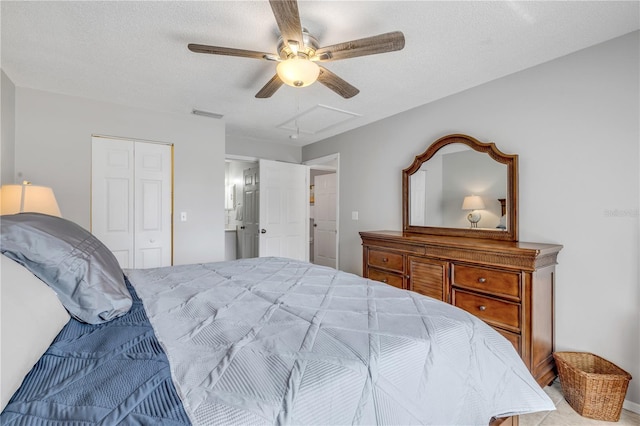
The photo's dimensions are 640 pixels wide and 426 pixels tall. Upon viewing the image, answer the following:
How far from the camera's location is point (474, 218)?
2.66 m

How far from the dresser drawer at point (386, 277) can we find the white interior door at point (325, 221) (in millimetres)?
2344

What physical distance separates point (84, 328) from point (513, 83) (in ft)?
10.6

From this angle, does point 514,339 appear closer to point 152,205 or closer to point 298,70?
point 298,70

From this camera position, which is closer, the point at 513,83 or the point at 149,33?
the point at 149,33

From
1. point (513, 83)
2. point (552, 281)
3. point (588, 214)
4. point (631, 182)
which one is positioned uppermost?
point (513, 83)

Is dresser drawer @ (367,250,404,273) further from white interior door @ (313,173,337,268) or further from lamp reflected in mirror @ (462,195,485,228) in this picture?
white interior door @ (313,173,337,268)

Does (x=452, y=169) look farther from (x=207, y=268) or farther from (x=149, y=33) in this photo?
(x=149, y=33)

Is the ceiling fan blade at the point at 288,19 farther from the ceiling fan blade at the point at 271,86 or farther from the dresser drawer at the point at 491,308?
the dresser drawer at the point at 491,308

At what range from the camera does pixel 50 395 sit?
643 mm

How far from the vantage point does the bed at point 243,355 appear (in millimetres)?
650

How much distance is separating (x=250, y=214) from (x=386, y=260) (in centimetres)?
265

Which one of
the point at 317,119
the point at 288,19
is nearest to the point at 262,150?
the point at 317,119

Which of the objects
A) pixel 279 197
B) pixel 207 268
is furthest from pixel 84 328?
pixel 279 197

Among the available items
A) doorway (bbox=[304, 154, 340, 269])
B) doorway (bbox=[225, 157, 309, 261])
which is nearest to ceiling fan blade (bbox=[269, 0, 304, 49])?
doorway (bbox=[225, 157, 309, 261])
